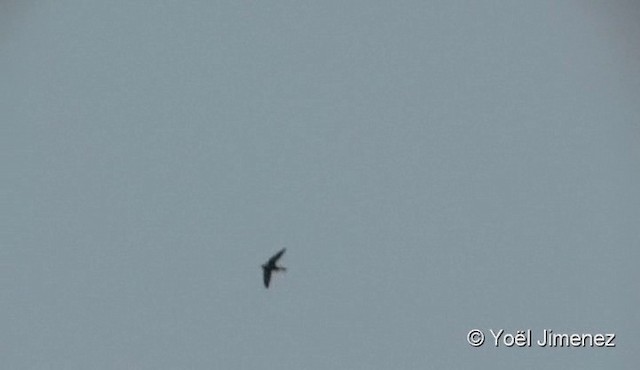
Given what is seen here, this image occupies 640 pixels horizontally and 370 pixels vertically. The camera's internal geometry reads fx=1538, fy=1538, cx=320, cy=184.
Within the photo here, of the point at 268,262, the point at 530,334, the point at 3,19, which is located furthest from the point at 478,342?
the point at 3,19

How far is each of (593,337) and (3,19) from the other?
30138 millimetres

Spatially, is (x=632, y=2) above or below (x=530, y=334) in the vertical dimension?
→ above

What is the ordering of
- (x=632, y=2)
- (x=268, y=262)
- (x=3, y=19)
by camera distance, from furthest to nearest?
1. (x=3, y=19)
2. (x=632, y=2)
3. (x=268, y=262)

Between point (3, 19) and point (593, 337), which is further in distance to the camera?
point (3, 19)

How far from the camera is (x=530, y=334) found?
167ft

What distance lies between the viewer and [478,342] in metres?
49.7

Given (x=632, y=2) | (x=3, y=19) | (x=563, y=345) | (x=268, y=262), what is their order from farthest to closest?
1. (x=3, y=19)
2. (x=632, y=2)
3. (x=268, y=262)
4. (x=563, y=345)

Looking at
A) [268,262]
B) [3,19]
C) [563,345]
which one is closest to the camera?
[563,345]

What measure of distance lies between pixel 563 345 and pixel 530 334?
309 centimetres

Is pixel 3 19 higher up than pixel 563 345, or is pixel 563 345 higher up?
pixel 3 19

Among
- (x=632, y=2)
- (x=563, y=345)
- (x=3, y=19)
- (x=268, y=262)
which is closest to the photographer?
(x=563, y=345)

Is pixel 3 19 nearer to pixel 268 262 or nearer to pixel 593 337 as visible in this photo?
pixel 268 262

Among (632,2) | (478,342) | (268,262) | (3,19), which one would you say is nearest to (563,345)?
(478,342)

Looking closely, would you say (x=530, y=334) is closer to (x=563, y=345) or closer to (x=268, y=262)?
(x=563, y=345)
